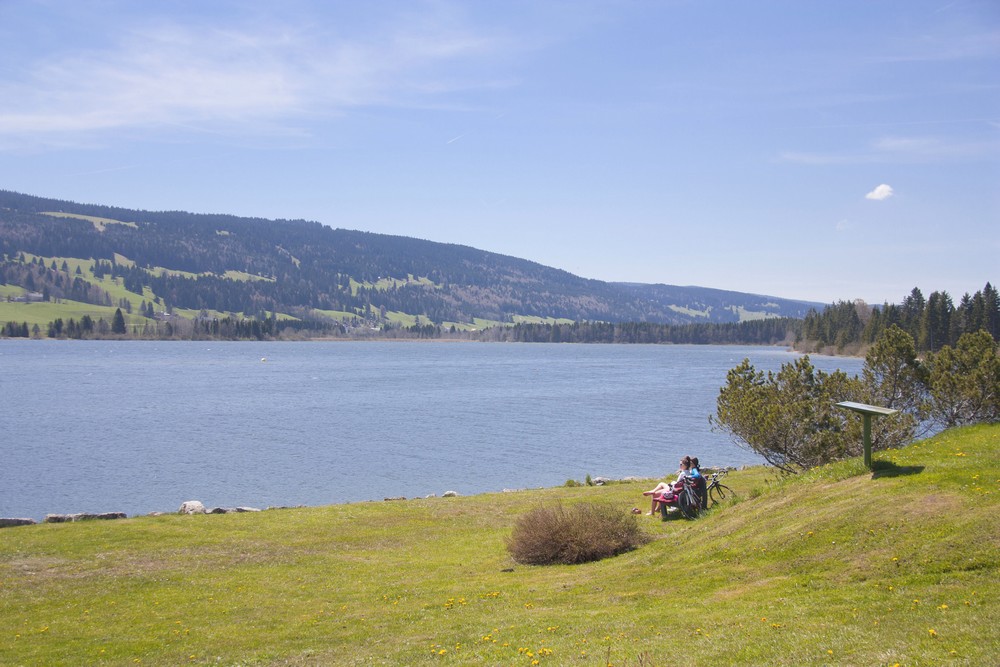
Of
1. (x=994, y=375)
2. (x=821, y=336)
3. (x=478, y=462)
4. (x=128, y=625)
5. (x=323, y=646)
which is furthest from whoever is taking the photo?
(x=821, y=336)

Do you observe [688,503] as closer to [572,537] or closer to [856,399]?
[572,537]

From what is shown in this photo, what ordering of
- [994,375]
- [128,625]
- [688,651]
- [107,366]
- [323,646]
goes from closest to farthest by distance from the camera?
[688,651] → [323,646] → [128,625] → [994,375] → [107,366]

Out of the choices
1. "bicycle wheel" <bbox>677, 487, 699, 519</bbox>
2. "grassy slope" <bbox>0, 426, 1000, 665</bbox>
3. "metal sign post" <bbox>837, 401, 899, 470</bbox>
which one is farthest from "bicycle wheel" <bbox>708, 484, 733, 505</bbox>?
"metal sign post" <bbox>837, 401, 899, 470</bbox>

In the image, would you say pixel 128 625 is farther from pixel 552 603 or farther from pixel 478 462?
pixel 478 462

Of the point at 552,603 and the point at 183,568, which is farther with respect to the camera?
the point at 183,568

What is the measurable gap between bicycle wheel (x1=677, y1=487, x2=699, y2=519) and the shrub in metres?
2.97

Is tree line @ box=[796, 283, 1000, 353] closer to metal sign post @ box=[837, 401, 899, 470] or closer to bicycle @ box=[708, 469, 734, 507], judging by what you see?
bicycle @ box=[708, 469, 734, 507]

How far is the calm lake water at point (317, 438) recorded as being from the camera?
38.7 m

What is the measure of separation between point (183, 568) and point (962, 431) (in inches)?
753

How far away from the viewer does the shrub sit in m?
18.1

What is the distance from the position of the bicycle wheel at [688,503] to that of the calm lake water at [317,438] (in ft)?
58.8

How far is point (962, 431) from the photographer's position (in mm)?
19250

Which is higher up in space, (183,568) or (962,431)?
(962,431)

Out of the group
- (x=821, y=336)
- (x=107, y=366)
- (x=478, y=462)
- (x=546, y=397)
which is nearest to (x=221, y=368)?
(x=107, y=366)
